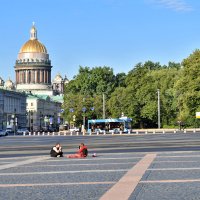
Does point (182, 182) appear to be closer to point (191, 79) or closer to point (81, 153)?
point (81, 153)

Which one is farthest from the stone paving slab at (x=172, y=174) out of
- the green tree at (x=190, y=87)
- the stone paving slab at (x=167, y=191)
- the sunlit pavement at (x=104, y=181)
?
the green tree at (x=190, y=87)

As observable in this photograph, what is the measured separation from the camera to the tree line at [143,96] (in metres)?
114

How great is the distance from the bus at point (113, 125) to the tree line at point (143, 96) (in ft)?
31.9

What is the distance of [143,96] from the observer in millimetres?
138750

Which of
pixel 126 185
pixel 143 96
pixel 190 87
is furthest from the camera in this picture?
pixel 143 96

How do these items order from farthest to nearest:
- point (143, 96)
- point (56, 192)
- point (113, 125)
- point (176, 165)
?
point (143, 96), point (113, 125), point (176, 165), point (56, 192)

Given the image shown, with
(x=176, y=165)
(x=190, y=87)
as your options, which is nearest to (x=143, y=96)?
(x=190, y=87)

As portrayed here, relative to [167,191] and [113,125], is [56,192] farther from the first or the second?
[113,125]

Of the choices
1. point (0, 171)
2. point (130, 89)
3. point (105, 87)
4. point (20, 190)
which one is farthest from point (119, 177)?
point (105, 87)

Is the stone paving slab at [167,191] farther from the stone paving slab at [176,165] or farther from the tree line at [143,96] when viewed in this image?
the tree line at [143,96]

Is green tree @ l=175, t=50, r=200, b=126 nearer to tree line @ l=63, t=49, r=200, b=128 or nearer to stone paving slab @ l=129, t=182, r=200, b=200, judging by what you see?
tree line @ l=63, t=49, r=200, b=128

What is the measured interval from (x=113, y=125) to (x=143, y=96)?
1922cm

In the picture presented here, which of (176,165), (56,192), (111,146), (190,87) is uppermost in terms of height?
(190,87)

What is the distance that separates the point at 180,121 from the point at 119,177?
347 feet
